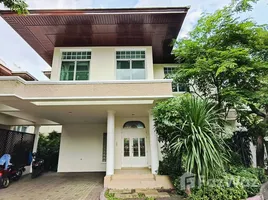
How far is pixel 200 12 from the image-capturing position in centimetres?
912

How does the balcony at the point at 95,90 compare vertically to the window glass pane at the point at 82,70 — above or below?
below

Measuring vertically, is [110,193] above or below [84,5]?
below

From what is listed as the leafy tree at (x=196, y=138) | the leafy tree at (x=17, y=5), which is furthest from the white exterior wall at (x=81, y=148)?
the leafy tree at (x=17, y=5)

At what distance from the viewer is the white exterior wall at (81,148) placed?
11.9 m

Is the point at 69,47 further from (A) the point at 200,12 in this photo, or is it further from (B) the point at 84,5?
(A) the point at 200,12

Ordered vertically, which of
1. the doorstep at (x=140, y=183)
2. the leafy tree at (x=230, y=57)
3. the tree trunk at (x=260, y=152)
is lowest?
the doorstep at (x=140, y=183)

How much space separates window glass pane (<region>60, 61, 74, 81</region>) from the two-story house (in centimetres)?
6

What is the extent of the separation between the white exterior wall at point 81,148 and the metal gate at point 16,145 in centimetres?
224

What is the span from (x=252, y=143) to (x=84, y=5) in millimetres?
12761

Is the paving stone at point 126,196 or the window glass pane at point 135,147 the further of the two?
the window glass pane at point 135,147

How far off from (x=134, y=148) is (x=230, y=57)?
749 centimetres

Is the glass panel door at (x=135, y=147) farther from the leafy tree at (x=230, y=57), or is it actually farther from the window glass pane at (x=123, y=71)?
the leafy tree at (x=230, y=57)

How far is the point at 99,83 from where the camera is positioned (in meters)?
7.80

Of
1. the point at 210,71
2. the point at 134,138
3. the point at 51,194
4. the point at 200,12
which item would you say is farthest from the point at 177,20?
the point at 51,194
